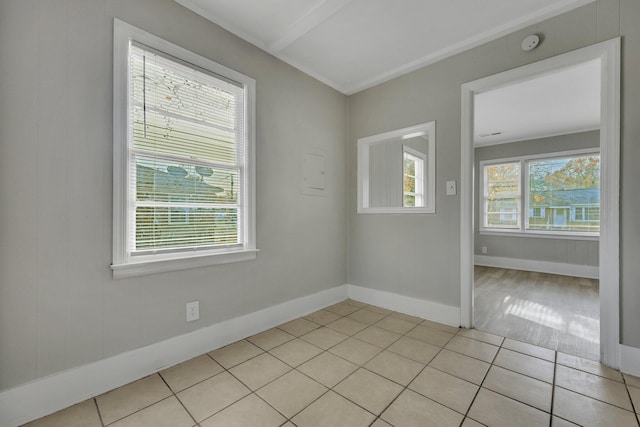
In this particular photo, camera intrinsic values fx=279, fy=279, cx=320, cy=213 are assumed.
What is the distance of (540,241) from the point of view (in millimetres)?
5117

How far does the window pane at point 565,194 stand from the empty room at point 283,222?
1.93 meters

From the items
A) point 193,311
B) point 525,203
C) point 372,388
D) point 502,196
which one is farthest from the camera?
point 502,196

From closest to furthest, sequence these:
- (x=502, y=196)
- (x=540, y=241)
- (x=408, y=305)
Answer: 1. (x=408, y=305)
2. (x=540, y=241)
3. (x=502, y=196)

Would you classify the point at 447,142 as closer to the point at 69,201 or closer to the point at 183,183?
the point at 183,183

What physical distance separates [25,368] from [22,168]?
1021mm

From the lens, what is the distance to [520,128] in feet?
15.8

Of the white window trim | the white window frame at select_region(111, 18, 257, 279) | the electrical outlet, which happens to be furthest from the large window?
the electrical outlet

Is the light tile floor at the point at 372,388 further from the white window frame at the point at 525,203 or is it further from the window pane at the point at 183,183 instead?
the white window frame at the point at 525,203

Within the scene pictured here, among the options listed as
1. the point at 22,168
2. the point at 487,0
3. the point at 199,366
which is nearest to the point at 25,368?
the point at 199,366

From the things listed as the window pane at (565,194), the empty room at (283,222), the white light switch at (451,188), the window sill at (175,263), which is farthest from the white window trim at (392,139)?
the window pane at (565,194)

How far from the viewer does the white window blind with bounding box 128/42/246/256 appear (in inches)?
71.7

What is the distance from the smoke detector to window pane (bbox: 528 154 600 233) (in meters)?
3.95

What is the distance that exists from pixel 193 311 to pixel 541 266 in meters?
5.79

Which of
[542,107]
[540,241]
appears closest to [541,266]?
[540,241]
